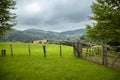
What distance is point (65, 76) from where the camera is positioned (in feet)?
33.8

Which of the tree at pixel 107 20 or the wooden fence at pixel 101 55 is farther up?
the tree at pixel 107 20

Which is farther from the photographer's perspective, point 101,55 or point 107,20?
point 107,20

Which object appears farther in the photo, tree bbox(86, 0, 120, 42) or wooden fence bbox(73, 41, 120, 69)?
tree bbox(86, 0, 120, 42)

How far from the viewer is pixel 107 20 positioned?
824 inches

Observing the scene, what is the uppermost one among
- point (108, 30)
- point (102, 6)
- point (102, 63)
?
point (102, 6)

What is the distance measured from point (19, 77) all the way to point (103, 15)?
1545 cm

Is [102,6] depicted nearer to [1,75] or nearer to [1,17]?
[1,17]

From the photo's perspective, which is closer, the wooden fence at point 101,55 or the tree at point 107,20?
the wooden fence at point 101,55

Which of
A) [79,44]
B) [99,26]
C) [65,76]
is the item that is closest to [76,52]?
[79,44]

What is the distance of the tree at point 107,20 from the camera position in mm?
20625

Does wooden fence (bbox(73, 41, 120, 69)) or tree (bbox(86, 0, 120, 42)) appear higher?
tree (bbox(86, 0, 120, 42))

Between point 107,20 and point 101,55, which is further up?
point 107,20

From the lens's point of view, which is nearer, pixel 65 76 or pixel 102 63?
pixel 65 76

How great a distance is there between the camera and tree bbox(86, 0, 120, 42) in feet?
67.7
